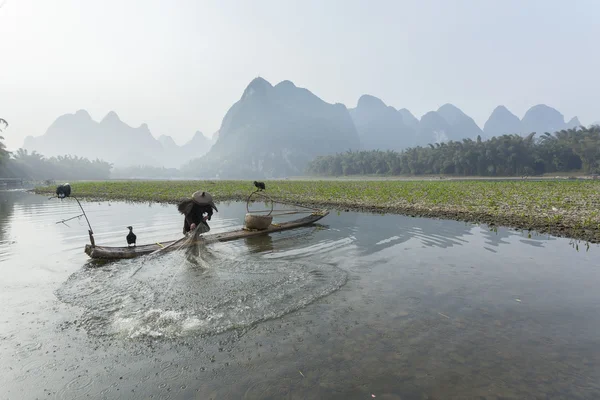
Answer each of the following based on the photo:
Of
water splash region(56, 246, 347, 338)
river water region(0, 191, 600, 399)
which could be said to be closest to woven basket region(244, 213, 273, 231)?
river water region(0, 191, 600, 399)

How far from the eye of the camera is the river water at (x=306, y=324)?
346 cm

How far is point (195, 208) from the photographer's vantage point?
28.2 feet

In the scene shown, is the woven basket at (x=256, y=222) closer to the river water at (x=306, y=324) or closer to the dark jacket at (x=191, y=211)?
the river water at (x=306, y=324)

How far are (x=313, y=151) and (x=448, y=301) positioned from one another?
182179mm

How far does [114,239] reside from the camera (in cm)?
1100

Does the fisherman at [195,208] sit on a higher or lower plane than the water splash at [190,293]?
higher

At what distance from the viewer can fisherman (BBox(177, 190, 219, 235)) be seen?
328 inches

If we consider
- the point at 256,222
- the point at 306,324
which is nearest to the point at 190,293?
the point at 306,324

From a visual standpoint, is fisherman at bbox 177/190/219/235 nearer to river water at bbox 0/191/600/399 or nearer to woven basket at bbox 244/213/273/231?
river water at bbox 0/191/600/399

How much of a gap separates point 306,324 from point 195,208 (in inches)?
202

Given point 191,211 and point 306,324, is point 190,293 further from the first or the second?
point 191,211

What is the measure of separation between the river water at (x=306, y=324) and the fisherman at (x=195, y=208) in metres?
0.92

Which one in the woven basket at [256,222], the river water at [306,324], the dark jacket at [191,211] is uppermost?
the dark jacket at [191,211]

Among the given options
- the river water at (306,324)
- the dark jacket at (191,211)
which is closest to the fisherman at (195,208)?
the dark jacket at (191,211)
